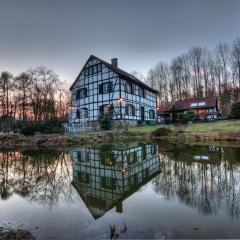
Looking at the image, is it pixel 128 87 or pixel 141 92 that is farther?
pixel 141 92

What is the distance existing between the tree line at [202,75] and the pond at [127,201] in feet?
110

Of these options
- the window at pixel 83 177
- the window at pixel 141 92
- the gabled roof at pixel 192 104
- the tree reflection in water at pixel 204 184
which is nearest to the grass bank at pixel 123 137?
the window at pixel 141 92

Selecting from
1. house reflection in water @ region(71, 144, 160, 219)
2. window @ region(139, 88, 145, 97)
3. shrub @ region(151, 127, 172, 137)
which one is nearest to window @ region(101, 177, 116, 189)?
house reflection in water @ region(71, 144, 160, 219)

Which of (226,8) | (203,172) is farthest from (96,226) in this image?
(226,8)

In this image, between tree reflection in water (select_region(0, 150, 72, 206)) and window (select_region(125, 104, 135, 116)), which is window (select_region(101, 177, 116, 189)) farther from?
window (select_region(125, 104, 135, 116))

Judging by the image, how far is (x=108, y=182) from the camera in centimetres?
692

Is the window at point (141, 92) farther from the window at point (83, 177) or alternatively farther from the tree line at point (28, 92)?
the window at point (83, 177)

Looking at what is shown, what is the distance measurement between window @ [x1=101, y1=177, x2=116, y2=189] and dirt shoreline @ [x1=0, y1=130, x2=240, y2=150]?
39.7 feet

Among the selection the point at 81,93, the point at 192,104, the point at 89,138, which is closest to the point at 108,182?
the point at 89,138

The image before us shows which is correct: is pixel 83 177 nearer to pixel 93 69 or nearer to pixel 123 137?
pixel 123 137

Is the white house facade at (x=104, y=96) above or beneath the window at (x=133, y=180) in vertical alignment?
above

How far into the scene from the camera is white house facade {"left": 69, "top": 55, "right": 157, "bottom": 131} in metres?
27.5

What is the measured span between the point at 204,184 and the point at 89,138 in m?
16.5

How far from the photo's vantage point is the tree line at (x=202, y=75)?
39375mm
